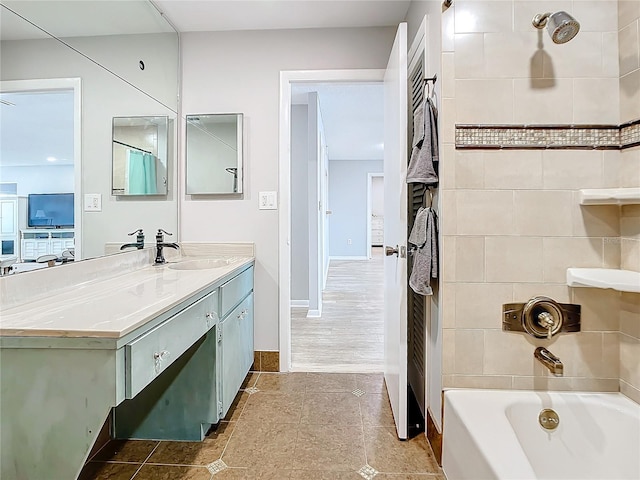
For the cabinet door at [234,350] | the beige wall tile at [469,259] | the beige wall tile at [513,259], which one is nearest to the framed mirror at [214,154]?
the cabinet door at [234,350]

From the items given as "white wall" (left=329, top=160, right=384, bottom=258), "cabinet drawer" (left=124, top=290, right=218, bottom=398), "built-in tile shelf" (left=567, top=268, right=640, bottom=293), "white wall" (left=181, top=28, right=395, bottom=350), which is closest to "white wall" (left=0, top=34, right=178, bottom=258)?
"white wall" (left=181, top=28, right=395, bottom=350)

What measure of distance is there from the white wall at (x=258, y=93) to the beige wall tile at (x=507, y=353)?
1402 millimetres

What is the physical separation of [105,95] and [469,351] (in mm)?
2050

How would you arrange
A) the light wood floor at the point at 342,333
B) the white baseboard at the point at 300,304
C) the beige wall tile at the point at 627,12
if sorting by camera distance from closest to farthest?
the beige wall tile at the point at 627,12 < the light wood floor at the point at 342,333 < the white baseboard at the point at 300,304

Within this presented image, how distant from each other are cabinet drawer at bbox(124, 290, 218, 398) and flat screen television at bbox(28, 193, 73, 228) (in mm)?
625

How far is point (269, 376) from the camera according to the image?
7.81ft

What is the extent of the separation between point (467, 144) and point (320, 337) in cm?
223

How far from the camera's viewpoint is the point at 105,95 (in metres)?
1.68

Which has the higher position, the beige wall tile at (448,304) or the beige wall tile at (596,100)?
the beige wall tile at (596,100)

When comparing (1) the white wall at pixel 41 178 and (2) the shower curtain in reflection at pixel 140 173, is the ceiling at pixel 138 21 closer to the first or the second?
(1) the white wall at pixel 41 178

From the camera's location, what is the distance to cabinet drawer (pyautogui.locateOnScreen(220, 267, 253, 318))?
1.78 m

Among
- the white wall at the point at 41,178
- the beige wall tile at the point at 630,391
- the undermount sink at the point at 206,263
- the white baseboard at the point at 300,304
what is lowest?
the white baseboard at the point at 300,304

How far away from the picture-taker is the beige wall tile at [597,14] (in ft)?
4.73

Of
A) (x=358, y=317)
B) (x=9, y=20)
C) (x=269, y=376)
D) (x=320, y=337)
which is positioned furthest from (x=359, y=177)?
(x=9, y=20)
